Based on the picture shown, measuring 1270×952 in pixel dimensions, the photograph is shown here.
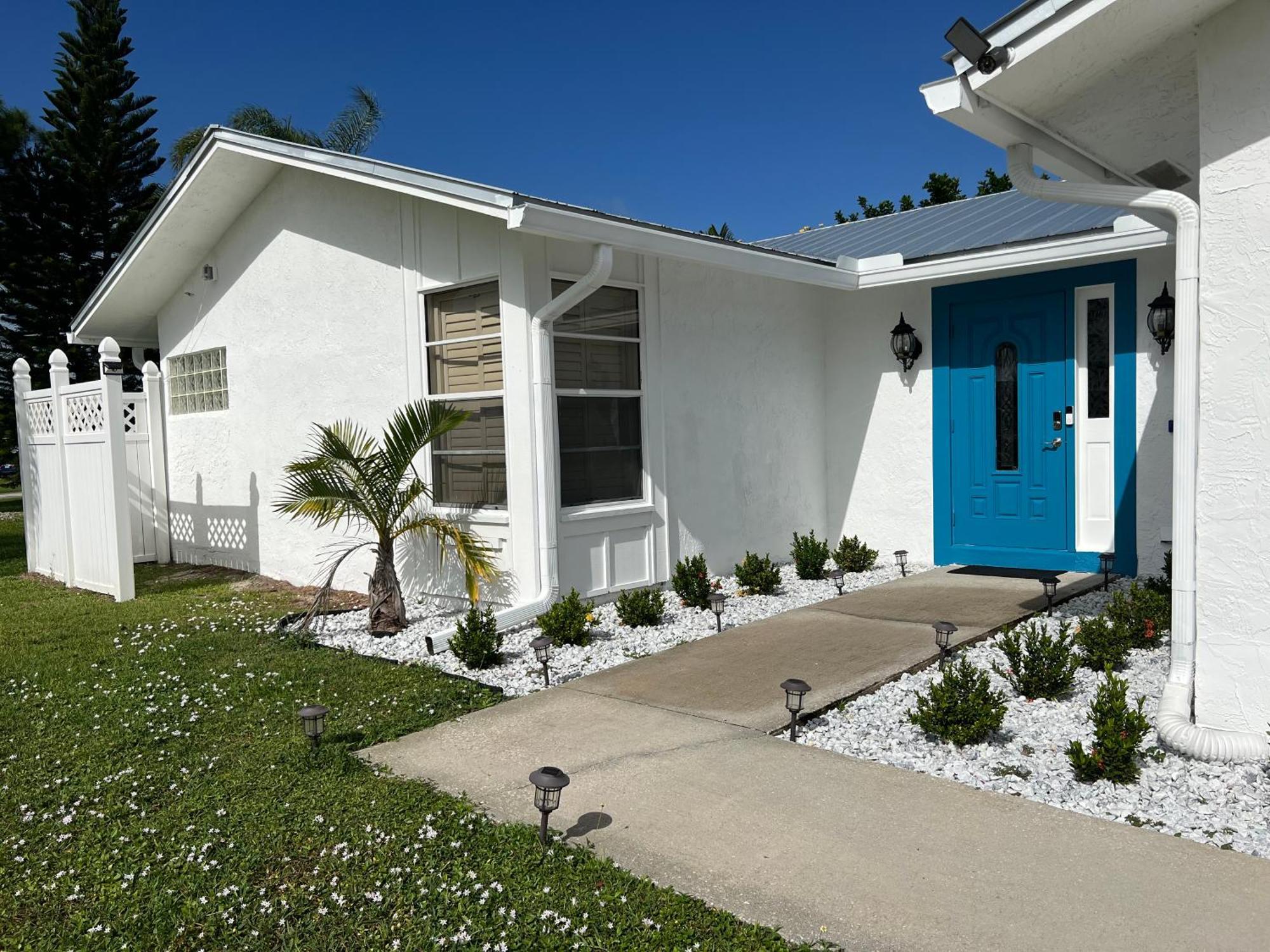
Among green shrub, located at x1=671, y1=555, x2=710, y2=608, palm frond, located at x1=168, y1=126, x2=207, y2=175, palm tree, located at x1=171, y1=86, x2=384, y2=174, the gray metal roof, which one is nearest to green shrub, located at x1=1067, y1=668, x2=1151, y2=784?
green shrub, located at x1=671, y1=555, x2=710, y2=608

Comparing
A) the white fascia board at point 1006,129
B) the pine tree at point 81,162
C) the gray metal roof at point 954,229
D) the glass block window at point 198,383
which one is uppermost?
the pine tree at point 81,162

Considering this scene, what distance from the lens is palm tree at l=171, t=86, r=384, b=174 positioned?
20.9 m

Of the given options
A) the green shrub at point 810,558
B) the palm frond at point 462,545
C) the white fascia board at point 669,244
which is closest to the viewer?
the white fascia board at point 669,244

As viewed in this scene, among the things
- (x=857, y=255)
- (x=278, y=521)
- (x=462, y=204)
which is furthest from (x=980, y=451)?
(x=278, y=521)

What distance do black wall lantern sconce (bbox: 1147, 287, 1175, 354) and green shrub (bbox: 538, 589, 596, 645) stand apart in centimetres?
486

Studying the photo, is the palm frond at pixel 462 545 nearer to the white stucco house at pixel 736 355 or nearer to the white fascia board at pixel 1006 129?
the white stucco house at pixel 736 355

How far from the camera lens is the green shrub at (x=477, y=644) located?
5.46 metres

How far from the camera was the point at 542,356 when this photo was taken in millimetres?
6328

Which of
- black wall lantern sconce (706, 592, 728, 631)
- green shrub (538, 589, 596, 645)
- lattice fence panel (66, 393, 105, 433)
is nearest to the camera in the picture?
green shrub (538, 589, 596, 645)

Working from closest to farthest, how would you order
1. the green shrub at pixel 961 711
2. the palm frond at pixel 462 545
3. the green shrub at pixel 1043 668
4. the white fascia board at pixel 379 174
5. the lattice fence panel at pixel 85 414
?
the green shrub at pixel 961 711 < the green shrub at pixel 1043 668 < the white fascia board at pixel 379 174 < the palm frond at pixel 462 545 < the lattice fence panel at pixel 85 414

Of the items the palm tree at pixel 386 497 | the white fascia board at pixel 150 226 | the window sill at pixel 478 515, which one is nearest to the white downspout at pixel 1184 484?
the palm tree at pixel 386 497

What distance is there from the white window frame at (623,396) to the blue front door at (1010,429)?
2975mm

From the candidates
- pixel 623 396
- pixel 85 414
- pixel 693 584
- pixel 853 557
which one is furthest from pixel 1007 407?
pixel 85 414

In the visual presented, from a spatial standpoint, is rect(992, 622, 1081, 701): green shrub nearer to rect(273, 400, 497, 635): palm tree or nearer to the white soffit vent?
the white soffit vent
